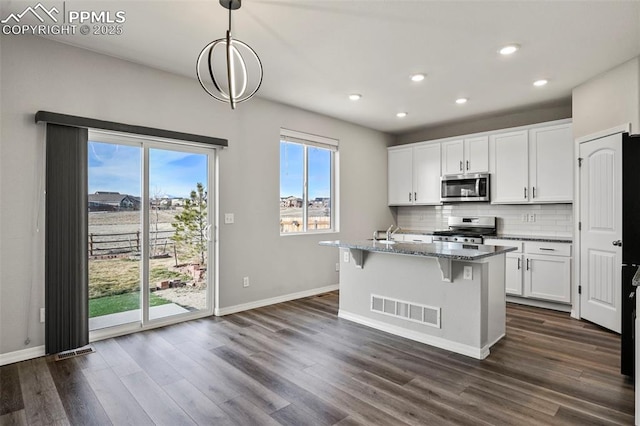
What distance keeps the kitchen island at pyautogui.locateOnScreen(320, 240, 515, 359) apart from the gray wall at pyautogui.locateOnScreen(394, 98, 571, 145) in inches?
113

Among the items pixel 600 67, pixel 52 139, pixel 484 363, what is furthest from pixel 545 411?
pixel 52 139

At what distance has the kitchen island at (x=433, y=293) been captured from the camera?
10.2 ft

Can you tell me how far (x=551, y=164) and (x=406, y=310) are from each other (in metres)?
3.05

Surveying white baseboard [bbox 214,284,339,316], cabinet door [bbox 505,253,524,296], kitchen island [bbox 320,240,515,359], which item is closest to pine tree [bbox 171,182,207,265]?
white baseboard [bbox 214,284,339,316]

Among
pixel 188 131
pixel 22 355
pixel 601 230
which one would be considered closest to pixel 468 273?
pixel 601 230

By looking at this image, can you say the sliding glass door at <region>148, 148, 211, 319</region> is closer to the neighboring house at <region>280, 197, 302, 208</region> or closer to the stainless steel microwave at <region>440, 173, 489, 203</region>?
the neighboring house at <region>280, 197, 302, 208</region>

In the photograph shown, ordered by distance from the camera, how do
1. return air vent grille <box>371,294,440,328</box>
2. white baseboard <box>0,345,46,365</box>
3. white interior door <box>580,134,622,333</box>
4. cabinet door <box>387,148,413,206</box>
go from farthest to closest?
cabinet door <box>387,148,413,206</box> → white interior door <box>580,134,622,333</box> → return air vent grille <box>371,294,440,328</box> → white baseboard <box>0,345,46,365</box>

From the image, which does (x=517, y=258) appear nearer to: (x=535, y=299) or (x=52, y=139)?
(x=535, y=299)

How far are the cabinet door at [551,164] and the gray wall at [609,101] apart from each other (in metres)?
0.42

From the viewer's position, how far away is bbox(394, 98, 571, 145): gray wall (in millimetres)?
5062

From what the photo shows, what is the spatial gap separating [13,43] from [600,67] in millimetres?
5514

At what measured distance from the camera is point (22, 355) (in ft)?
9.85

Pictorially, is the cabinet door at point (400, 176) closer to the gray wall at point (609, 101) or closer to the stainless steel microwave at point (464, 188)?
the stainless steel microwave at point (464, 188)

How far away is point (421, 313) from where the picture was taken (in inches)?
137
